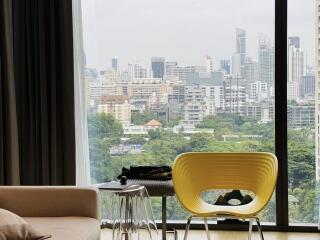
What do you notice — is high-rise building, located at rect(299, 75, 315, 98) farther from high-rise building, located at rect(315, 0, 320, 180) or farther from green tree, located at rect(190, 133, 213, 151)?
green tree, located at rect(190, 133, 213, 151)

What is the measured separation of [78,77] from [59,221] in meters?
1.80

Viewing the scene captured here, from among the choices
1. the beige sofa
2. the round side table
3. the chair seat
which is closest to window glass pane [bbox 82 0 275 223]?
the chair seat

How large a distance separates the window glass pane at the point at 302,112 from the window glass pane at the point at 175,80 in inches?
6.8

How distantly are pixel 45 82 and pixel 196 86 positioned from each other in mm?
1288

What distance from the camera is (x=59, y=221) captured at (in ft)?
10.5

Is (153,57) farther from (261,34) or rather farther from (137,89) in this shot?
(261,34)

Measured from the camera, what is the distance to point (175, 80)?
15.8 feet

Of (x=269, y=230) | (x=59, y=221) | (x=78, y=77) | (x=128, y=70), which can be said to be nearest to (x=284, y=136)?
(x=269, y=230)

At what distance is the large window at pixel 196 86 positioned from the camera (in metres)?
4.66

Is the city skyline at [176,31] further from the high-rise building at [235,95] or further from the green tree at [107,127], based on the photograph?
the green tree at [107,127]

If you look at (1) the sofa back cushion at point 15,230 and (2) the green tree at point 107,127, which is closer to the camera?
(1) the sofa back cushion at point 15,230

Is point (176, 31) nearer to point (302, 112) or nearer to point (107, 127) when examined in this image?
point (107, 127)

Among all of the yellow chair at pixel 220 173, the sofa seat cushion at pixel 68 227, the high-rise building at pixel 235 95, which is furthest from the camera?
the high-rise building at pixel 235 95

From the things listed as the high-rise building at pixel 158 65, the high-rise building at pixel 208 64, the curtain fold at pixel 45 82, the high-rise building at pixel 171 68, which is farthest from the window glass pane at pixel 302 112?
the curtain fold at pixel 45 82
